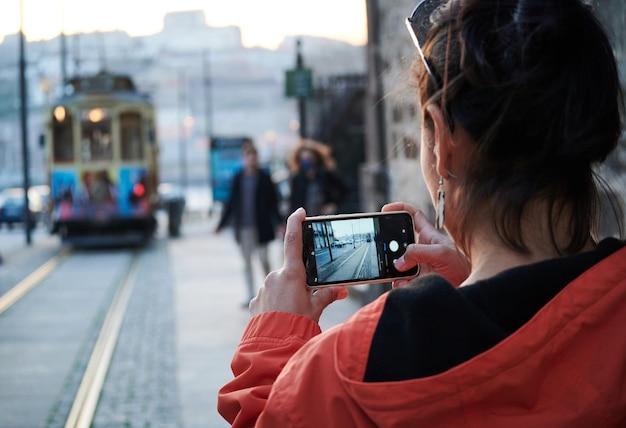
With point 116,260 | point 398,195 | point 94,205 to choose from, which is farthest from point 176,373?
point 94,205

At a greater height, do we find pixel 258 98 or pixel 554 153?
pixel 258 98

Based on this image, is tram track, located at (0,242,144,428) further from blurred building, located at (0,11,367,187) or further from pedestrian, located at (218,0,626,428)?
blurred building, located at (0,11,367,187)

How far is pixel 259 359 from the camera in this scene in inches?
55.1

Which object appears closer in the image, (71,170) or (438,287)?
(438,287)

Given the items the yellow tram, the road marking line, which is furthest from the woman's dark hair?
the yellow tram

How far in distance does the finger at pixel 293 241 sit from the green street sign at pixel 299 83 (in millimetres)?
12222

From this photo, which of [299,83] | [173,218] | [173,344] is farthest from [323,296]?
[173,218]

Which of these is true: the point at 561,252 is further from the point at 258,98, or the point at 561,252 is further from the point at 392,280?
the point at 258,98

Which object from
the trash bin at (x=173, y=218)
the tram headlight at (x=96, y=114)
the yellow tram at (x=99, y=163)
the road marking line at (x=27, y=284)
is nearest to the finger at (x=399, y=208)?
the road marking line at (x=27, y=284)

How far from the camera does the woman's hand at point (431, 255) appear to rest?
5.20 feet

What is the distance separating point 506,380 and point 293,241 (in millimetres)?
503

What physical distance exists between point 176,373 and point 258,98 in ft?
244

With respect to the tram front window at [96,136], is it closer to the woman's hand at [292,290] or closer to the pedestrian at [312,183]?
the pedestrian at [312,183]

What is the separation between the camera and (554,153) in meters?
1.28
